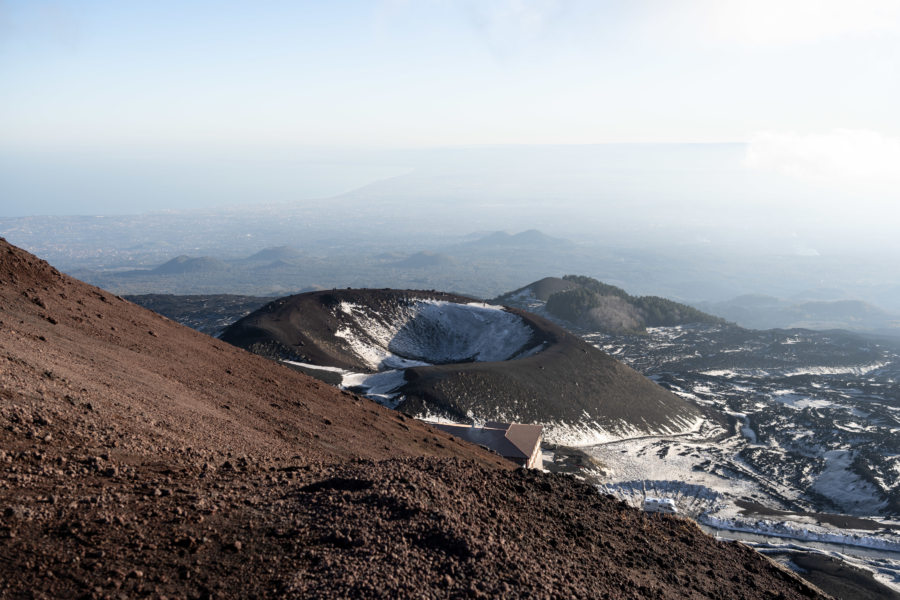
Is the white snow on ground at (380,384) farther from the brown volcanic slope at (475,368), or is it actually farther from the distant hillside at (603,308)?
the distant hillside at (603,308)

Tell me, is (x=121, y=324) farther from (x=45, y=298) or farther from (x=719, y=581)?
(x=719, y=581)

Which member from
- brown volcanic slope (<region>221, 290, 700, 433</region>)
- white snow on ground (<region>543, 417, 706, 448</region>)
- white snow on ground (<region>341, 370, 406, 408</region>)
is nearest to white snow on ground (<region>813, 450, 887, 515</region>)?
white snow on ground (<region>543, 417, 706, 448</region>)

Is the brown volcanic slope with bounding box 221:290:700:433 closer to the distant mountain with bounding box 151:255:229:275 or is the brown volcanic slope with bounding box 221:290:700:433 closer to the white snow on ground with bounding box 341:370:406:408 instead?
the white snow on ground with bounding box 341:370:406:408

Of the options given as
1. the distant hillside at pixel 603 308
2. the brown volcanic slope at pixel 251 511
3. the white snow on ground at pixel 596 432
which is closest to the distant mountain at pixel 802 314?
the distant hillside at pixel 603 308

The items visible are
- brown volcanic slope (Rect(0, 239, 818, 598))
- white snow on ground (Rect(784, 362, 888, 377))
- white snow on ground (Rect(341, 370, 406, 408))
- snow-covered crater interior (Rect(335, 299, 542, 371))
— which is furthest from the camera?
white snow on ground (Rect(784, 362, 888, 377))

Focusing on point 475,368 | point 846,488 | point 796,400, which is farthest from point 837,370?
point 475,368

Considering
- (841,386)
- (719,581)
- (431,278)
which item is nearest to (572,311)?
(841,386)
